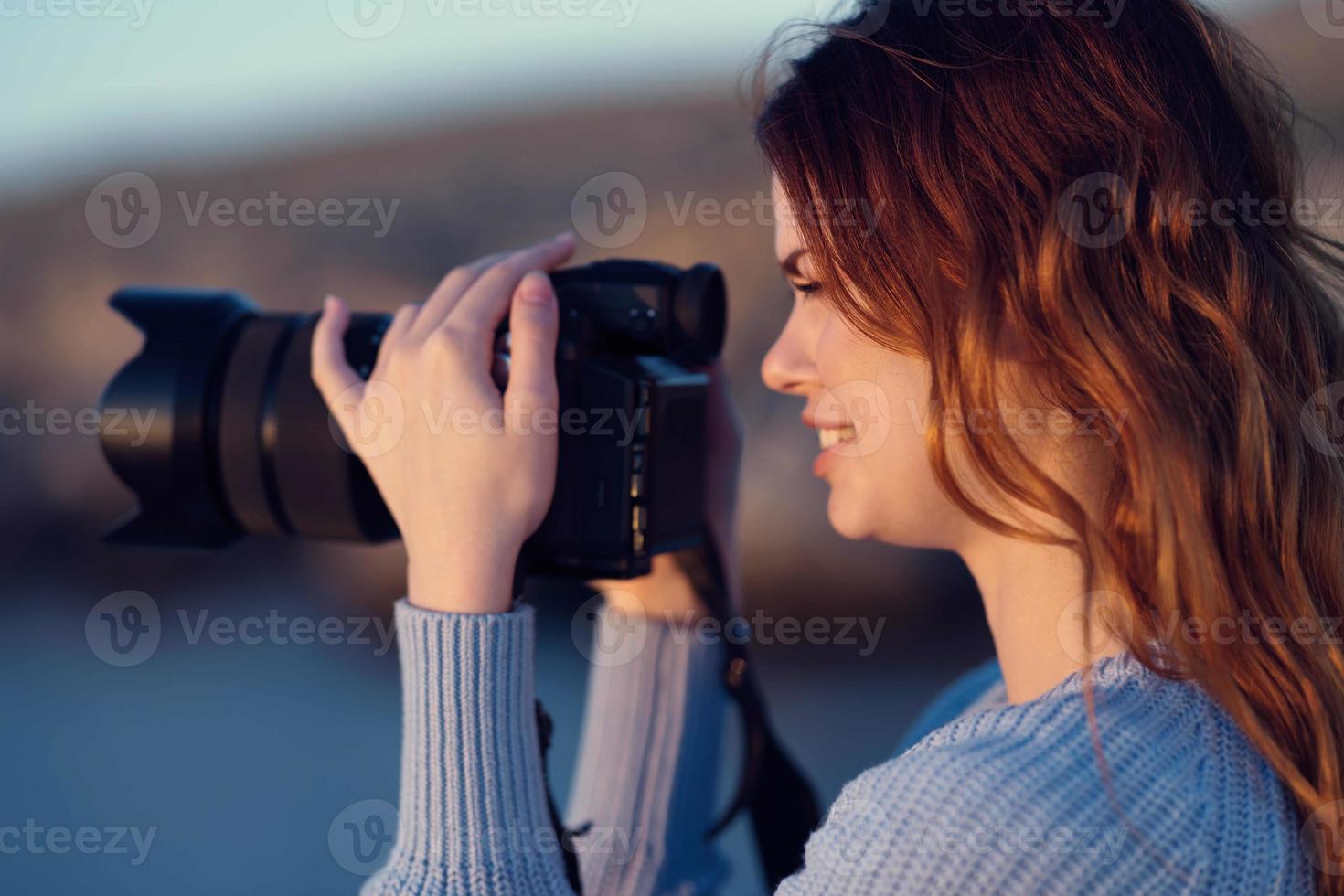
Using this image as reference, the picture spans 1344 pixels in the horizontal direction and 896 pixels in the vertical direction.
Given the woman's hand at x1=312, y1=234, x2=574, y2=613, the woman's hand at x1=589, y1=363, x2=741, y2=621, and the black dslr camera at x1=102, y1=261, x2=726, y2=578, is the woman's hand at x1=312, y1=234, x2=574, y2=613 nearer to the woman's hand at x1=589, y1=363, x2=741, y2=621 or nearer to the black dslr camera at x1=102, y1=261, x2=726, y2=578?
the black dslr camera at x1=102, y1=261, x2=726, y2=578

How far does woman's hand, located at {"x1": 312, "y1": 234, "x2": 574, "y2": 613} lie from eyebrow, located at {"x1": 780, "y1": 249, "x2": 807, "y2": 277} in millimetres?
→ 181

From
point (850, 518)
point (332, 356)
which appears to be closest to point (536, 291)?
point (332, 356)

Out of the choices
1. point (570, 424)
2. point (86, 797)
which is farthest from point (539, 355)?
point (86, 797)

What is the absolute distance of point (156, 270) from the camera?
3.64 m

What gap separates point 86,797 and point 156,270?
2081 mm

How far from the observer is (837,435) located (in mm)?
733

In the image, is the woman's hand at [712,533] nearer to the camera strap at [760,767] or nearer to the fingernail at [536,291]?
the camera strap at [760,767]

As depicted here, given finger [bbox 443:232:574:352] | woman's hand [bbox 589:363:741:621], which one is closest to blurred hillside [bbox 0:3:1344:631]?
woman's hand [bbox 589:363:741:621]

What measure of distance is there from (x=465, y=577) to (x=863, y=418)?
0.95 ft

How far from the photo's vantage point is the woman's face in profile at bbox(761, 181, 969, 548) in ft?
2.19

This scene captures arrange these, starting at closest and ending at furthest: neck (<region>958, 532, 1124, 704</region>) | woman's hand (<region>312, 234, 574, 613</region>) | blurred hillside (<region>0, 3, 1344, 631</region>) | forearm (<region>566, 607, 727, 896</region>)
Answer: neck (<region>958, 532, 1124, 704</region>) < woman's hand (<region>312, 234, 574, 613</region>) < forearm (<region>566, 607, 727, 896</region>) < blurred hillside (<region>0, 3, 1344, 631</region>)

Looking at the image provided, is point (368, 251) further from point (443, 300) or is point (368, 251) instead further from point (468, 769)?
point (468, 769)

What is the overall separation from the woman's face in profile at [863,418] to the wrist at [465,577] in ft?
0.76

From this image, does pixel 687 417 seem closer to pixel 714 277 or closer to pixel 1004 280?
pixel 714 277
